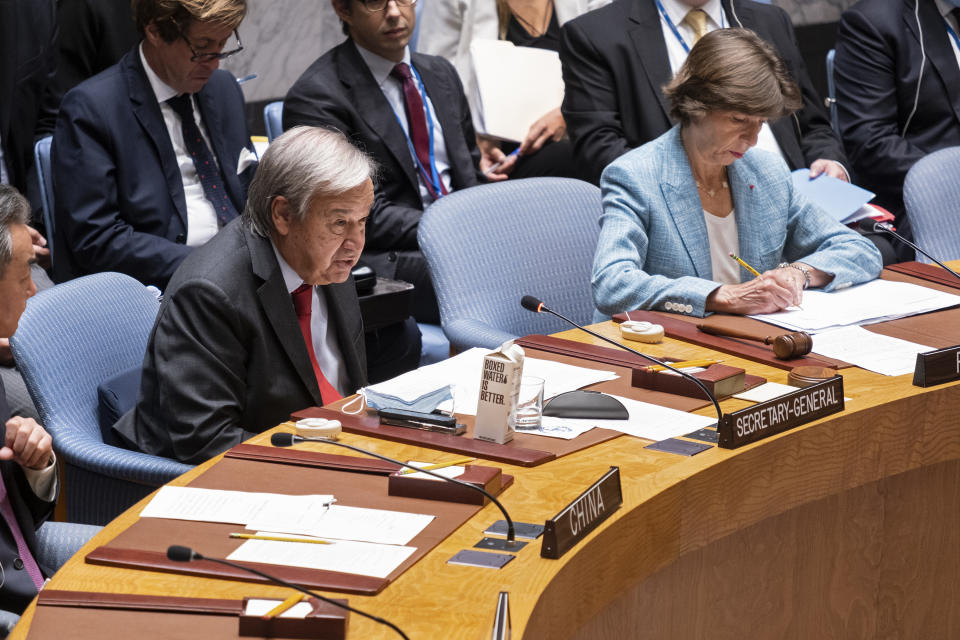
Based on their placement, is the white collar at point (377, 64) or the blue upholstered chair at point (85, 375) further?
the white collar at point (377, 64)

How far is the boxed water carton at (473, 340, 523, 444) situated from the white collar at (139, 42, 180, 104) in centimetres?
194

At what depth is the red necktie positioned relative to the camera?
2.51 metres

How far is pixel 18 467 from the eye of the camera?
2.06 metres

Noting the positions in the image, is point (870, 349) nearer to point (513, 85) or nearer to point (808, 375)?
point (808, 375)

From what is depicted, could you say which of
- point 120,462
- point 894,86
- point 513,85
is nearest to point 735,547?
point 120,462

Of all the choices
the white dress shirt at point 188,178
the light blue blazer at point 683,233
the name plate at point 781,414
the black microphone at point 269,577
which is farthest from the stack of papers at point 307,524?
the white dress shirt at point 188,178

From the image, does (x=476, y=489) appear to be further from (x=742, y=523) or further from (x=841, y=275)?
(x=841, y=275)

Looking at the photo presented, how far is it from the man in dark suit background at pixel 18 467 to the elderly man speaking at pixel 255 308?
29 centimetres

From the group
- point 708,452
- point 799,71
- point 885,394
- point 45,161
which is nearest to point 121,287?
point 45,161

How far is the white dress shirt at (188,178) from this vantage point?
357 centimetres

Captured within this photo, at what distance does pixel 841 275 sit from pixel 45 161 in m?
2.28

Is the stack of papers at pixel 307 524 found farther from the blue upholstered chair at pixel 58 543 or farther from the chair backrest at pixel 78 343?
the chair backrest at pixel 78 343

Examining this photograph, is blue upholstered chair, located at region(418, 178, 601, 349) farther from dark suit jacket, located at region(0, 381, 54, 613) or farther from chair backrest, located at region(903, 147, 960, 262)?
dark suit jacket, located at region(0, 381, 54, 613)

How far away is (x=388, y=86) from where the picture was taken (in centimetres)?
401
